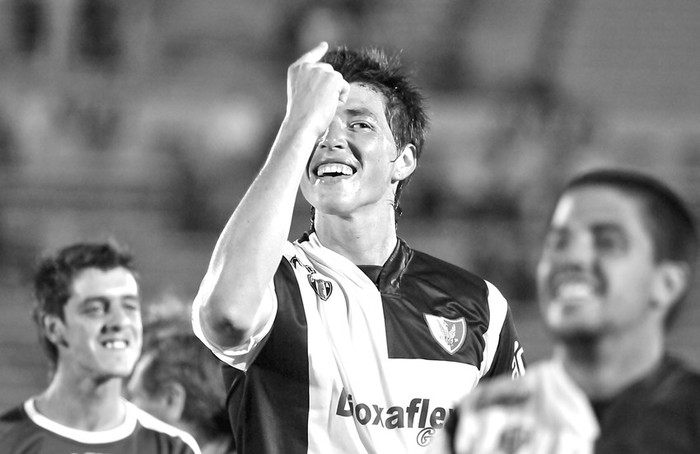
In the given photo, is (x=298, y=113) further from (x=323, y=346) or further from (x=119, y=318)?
(x=119, y=318)

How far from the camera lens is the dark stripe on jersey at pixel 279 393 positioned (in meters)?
3.15

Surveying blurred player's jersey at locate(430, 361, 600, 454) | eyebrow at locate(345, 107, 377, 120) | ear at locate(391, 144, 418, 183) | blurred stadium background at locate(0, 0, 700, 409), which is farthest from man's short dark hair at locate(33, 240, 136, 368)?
blurred stadium background at locate(0, 0, 700, 409)

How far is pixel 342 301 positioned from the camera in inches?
133

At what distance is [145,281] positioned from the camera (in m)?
11.6

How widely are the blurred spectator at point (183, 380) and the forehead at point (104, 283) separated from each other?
36 centimetres

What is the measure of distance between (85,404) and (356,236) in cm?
179

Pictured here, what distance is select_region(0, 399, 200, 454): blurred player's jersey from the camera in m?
4.61

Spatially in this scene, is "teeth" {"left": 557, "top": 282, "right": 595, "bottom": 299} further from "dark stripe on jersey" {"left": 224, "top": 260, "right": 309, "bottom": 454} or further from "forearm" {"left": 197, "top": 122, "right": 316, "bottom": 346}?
"dark stripe on jersey" {"left": 224, "top": 260, "right": 309, "bottom": 454}

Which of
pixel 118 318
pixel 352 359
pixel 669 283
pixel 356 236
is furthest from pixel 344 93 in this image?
pixel 118 318

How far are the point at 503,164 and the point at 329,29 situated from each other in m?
2.43

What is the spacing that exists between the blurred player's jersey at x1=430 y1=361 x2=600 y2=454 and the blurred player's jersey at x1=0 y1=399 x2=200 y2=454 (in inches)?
105

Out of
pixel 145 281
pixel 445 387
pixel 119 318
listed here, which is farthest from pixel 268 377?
pixel 145 281

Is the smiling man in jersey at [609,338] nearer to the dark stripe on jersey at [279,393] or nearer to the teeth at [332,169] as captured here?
the dark stripe on jersey at [279,393]

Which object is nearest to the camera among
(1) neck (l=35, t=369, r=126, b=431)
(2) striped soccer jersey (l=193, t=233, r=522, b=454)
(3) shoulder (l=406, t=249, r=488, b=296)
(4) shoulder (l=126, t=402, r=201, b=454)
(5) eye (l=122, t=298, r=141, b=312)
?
(2) striped soccer jersey (l=193, t=233, r=522, b=454)
